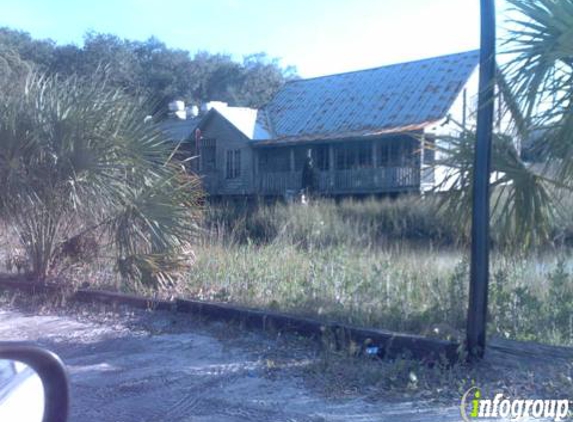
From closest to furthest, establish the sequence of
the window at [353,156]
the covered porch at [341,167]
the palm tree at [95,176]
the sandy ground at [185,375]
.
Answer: the sandy ground at [185,375] → the palm tree at [95,176] → the covered porch at [341,167] → the window at [353,156]

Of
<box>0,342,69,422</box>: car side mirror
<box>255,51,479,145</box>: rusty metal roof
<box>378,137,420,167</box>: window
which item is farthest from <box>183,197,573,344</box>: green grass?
<box>255,51,479,145</box>: rusty metal roof

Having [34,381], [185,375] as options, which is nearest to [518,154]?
[185,375]

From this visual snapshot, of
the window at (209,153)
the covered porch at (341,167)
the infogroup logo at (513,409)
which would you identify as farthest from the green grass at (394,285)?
the window at (209,153)

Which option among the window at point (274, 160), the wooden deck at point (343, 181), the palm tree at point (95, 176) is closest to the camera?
the palm tree at point (95, 176)

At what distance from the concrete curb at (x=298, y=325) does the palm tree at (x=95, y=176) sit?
0.71 metres

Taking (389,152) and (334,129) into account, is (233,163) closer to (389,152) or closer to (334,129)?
(334,129)

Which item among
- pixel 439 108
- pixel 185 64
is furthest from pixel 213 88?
pixel 439 108

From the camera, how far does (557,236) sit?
8.80m

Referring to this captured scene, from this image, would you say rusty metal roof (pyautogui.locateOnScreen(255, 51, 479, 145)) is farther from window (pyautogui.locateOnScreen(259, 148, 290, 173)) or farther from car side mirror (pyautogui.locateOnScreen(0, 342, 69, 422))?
car side mirror (pyautogui.locateOnScreen(0, 342, 69, 422))

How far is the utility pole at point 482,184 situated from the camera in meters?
6.52

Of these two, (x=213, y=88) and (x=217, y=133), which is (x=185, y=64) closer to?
(x=213, y=88)

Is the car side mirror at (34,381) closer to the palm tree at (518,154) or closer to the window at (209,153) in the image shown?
the palm tree at (518,154)

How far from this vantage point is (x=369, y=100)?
3030 cm

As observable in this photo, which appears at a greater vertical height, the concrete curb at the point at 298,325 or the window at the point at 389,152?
the window at the point at 389,152
